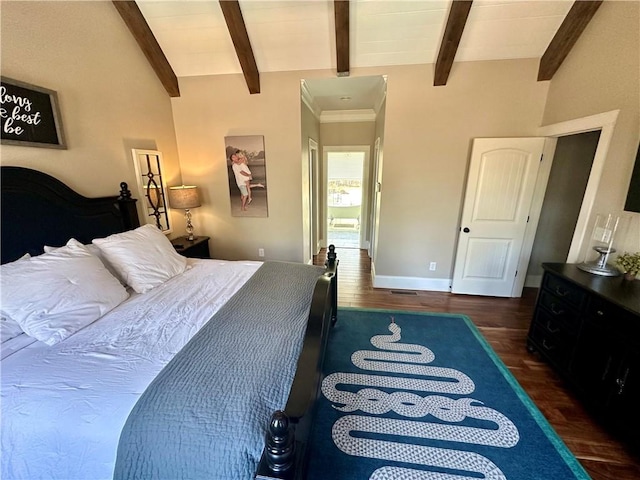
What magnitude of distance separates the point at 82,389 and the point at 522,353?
309 cm

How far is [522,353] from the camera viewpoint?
92.8 inches

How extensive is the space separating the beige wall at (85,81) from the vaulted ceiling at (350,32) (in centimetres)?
36

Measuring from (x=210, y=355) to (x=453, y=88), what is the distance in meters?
3.55

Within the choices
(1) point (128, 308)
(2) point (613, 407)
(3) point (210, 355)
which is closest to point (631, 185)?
(2) point (613, 407)

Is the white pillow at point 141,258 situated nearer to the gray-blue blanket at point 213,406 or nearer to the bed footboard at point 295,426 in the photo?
the gray-blue blanket at point 213,406

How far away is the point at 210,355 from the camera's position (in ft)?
3.99

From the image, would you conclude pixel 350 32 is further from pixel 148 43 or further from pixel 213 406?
pixel 213 406

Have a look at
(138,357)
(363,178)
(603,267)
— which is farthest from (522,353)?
(363,178)

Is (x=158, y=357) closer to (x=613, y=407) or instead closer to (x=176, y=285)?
(x=176, y=285)

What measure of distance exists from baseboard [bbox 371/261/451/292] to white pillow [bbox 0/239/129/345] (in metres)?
2.91

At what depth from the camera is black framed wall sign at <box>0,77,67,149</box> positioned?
67.8 inches

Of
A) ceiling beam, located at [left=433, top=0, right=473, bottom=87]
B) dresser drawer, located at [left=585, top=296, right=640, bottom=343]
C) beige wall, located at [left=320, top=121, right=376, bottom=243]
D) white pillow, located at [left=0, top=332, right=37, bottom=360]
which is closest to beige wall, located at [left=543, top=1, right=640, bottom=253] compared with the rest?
dresser drawer, located at [left=585, top=296, right=640, bottom=343]

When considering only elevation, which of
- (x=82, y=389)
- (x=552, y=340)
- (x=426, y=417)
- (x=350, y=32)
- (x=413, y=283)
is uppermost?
(x=350, y=32)

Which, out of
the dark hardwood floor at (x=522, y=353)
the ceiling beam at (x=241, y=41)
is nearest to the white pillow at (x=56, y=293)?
the dark hardwood floor at (x=522, y=353)
